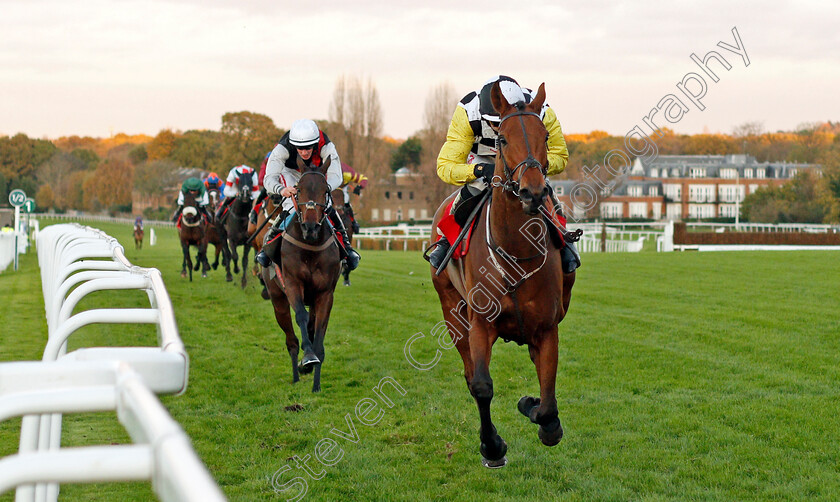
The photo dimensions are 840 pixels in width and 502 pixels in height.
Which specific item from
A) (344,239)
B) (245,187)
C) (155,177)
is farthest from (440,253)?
(155,177)

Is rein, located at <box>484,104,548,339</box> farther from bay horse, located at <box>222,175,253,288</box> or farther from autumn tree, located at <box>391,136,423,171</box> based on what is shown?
autumn tree, located at <box>391,136,423,171</box>

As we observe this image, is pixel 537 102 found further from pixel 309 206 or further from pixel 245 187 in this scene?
pixel 245 187

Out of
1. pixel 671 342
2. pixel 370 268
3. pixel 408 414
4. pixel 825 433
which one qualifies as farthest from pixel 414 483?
pixel 370 268

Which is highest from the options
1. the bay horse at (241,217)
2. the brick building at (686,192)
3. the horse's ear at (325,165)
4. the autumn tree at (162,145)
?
the autumn tree at (162,145)

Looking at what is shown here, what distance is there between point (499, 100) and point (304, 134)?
322 centimetres

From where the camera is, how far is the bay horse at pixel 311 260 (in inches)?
287

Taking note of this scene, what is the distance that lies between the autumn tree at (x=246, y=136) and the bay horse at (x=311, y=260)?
58.1 m

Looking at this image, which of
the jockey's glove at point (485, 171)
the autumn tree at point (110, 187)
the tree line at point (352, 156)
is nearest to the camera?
the jockey's glove at point (485, 171)

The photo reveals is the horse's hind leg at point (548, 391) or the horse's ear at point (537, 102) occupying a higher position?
the horse's ear at point (537, 102)

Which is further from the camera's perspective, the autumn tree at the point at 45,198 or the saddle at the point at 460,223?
the autumn tree at the point at 45,198

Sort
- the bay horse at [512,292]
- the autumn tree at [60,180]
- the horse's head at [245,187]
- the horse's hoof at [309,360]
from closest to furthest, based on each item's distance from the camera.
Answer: the bay horse at [512,292]
the horse's hoof at [309,360]
the horse's head at [245,187]
the autumn tree at [60,180]

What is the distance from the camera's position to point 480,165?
5.14 m

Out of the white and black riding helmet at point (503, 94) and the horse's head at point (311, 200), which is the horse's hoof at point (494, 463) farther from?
the horse's head at point (311, 200)

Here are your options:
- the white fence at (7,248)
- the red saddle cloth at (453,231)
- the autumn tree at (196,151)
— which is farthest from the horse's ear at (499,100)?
the autumn tree at (196,151)
